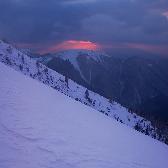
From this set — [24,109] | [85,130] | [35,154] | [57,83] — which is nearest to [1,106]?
[24,109]

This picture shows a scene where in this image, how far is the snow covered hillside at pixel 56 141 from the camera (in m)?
7.07

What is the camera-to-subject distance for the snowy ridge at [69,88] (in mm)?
84938

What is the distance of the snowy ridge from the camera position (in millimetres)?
84938

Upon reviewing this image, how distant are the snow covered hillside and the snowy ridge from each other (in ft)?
233

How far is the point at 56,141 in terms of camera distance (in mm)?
8688

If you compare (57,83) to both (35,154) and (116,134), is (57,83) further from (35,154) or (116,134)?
(35,154)

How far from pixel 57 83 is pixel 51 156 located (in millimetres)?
82943

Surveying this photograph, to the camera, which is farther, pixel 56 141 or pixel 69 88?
pixel 69 88

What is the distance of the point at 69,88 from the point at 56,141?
82301mm

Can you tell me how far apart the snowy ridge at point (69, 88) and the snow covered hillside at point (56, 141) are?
70903mm

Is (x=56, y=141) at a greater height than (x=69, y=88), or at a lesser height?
lesser

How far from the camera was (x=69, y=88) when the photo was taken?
298ft

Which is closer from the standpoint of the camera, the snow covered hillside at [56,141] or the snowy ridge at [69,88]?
the snow covered hillside at [56,141]

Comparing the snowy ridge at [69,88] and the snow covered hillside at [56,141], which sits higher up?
the snowy ridge at [69,88]
